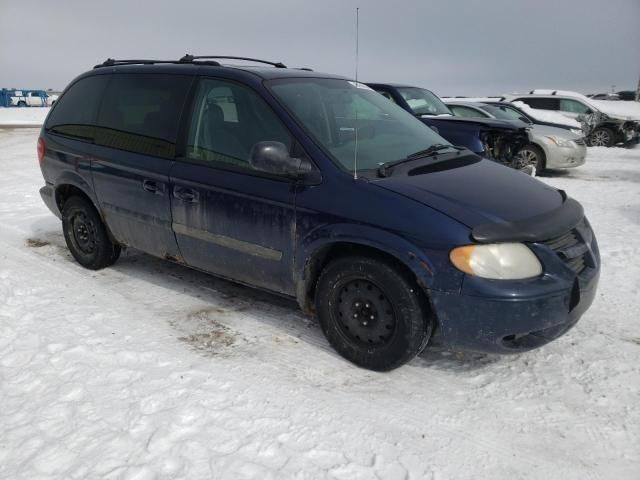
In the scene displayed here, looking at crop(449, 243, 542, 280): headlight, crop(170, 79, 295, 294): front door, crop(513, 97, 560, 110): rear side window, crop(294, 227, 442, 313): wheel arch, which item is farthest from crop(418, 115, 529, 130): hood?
crop(513, 97, 560, 110): rear side window

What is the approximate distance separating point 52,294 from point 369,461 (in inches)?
121

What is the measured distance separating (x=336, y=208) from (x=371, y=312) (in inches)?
25.4

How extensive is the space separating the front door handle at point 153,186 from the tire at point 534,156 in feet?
26.7

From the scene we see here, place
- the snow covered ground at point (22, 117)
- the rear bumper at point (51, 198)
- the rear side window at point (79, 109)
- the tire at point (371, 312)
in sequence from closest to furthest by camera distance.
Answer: the tire at point (371, 312) → the rear side window at point (79, 109) → the rear bumper at point (51, 198) → the snow covered ground at point (22, 117)

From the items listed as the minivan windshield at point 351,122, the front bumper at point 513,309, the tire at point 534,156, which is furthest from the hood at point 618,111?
the front bumper at point 513,309

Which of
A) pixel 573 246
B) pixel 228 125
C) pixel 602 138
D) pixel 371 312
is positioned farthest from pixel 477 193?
pixel 602 138

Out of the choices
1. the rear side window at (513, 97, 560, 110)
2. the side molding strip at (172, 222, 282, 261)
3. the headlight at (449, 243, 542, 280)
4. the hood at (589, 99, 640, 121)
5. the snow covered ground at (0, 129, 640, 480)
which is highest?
A: the rear side window at (513, 97, 560, 110)

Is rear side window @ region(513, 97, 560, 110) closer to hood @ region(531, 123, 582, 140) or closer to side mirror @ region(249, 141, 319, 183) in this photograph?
hood @ region(531, 123, 582, 140)

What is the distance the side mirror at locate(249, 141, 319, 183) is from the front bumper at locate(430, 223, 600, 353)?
1060 millimetres

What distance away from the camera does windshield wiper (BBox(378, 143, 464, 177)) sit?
3100mm

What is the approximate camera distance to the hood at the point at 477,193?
275 centimetres

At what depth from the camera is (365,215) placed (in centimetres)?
289

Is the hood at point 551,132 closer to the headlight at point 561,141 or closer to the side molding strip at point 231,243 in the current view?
the headlight at point 561,141

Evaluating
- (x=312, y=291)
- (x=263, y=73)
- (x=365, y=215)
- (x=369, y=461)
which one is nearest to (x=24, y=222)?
(x=263, y=73)
